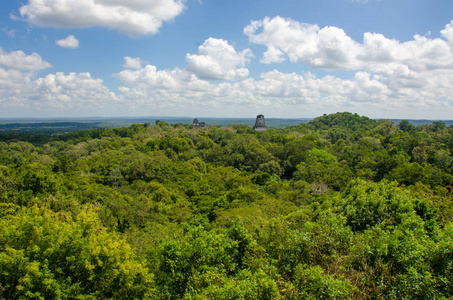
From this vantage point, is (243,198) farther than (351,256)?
Yes

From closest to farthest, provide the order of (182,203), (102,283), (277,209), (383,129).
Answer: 1. (102,283)
2. (277,209)
3. (182,203)
4. (383,129)

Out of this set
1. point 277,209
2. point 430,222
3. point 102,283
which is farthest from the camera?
point 277,209

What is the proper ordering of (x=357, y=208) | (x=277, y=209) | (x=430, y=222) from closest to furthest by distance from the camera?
(x=430, y=222)
(x=357, y=208)
(x=277, y=209)

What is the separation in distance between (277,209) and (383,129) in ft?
269

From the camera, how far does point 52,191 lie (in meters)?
23.9

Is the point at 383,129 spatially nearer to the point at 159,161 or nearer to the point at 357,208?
the point at 159,161

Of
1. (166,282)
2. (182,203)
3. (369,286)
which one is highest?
(369,286)

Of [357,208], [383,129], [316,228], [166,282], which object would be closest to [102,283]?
[166,282]

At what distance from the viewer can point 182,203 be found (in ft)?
93.9

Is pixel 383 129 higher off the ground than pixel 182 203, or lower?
higher

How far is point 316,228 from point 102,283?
925 centimetres

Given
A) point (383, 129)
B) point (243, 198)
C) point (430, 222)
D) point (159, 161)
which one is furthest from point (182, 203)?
point (383, 129)

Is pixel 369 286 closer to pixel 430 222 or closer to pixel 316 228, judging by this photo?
pixel 316 228

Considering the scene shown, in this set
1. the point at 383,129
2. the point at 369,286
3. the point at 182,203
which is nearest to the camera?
the point at 369,286
